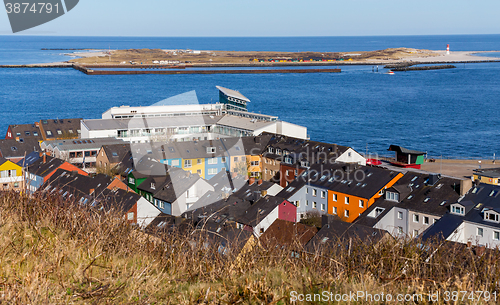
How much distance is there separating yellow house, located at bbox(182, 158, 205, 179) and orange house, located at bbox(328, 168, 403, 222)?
8.36 meters

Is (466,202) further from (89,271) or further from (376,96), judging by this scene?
(376,96)

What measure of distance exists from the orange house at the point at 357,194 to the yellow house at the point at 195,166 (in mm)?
8358

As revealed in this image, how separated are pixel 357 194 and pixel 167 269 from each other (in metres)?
16.6

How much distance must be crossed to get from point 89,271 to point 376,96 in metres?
70.1

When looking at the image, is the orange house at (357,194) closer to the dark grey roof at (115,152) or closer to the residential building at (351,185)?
the residential building at (351,185)

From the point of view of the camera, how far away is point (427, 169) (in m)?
30.0

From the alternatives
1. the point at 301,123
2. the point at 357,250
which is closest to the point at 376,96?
the point at 301,123

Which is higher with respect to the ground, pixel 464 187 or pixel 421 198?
pixel 464 187

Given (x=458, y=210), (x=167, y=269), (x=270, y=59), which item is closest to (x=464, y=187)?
(x=458, y=210)

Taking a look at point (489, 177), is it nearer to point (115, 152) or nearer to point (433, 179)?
point (433, 179)

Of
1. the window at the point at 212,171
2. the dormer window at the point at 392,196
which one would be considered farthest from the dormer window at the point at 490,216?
the window at the point at 212,171

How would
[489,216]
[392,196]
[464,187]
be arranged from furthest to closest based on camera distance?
[392,196] < [464,187] < [489,216]

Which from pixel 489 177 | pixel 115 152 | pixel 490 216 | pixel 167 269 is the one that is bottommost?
pixel 489 177

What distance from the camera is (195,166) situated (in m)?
26.6
